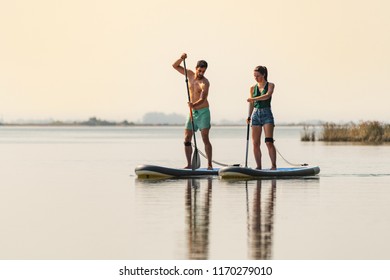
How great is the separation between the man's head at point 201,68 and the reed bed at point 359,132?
23.9 meters

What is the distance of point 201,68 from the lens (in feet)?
61.4

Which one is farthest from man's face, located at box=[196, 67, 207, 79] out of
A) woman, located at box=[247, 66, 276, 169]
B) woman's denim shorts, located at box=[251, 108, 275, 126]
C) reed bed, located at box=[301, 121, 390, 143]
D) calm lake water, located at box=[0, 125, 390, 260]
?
reed bed, located at box=[301, 121, 390, 143]

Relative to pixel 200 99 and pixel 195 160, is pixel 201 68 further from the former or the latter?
pixel 195 160

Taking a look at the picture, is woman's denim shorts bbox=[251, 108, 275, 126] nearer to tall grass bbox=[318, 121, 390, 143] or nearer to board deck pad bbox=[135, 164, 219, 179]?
board deck pad bbox=[135, 164, 219, 179]

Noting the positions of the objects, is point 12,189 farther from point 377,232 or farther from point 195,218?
point 377,232

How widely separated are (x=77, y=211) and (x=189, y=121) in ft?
19.6

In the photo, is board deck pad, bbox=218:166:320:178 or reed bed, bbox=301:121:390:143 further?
reed bed, bbox=301:121:390:143

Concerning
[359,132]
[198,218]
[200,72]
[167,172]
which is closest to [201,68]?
[200,72]

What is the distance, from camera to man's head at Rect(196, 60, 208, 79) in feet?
61.3

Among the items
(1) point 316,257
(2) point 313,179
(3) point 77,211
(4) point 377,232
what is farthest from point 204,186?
(1) point 316,257

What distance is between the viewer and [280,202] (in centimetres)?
1431

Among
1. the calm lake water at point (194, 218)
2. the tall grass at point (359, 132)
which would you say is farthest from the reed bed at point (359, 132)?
the calm lake water at point (194, 218)

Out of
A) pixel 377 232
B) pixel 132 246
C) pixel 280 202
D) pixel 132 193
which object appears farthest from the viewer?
pixel 132 193

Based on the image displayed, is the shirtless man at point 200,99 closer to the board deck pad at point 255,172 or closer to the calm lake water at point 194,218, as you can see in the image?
the board deck pad at point 255,172
